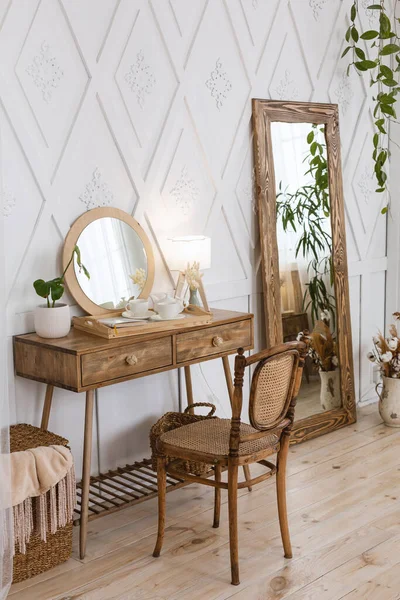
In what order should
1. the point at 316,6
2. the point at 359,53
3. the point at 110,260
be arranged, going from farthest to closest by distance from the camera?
the point at 359,53 → the point at 316,6 → the point at 110,260

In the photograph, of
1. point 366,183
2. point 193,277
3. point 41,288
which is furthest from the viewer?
point 366,183

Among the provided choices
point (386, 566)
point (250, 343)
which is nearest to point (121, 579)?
point (386, 566)

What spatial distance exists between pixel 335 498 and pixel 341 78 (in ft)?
7.95

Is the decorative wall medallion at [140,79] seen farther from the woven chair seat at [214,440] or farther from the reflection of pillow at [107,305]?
the woven chair seat at [214,440]

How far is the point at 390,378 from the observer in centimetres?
439

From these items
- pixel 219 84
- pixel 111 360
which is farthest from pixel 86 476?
pixel 219 84

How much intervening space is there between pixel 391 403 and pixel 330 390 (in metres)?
0.37

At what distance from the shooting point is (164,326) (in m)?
3.07

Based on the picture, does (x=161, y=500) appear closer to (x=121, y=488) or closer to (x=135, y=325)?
(x=121, y=488)

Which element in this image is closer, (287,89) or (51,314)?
(51,314)

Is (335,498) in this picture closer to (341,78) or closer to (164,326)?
(164,326)

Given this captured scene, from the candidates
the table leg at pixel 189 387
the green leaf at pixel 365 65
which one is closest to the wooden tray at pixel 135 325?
the table leg at pixel 189 387

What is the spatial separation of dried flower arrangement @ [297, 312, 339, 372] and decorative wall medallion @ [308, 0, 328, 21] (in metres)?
1.67

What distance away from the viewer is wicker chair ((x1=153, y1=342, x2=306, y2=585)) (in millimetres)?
2604
